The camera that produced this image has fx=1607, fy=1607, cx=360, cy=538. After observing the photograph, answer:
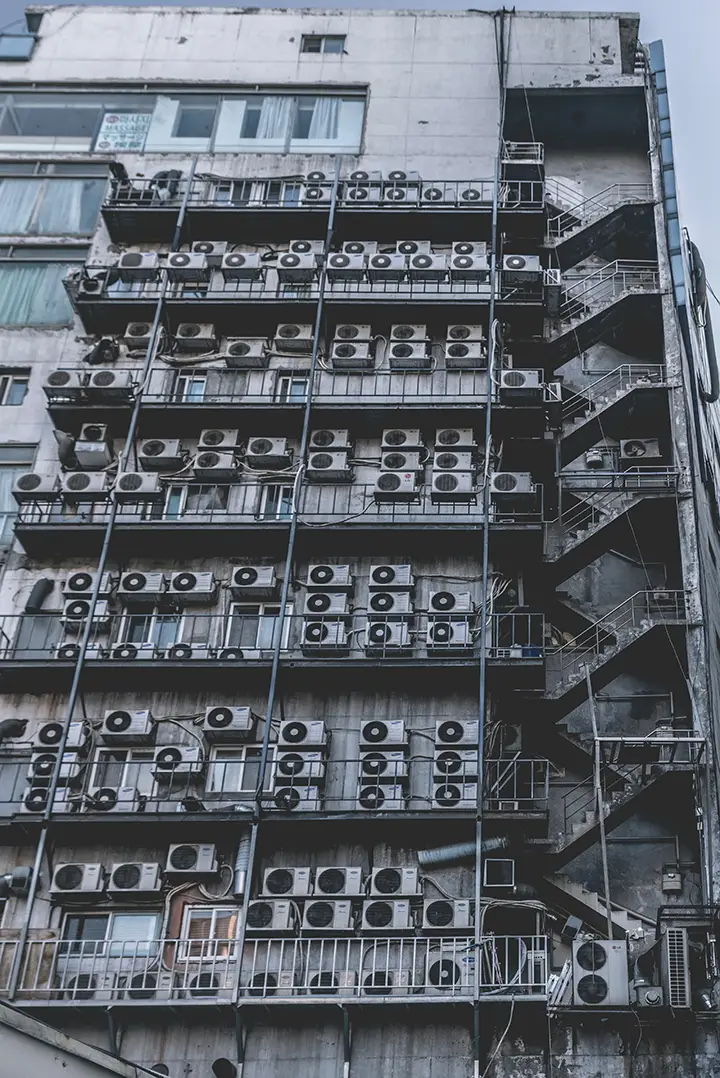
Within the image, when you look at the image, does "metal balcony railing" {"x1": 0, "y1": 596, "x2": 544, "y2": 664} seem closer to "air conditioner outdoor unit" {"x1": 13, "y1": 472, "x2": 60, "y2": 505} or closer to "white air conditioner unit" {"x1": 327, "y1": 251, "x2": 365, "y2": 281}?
"air conditioner outdoor unit" {"x1": 13, "y1": 472, "x2": 60, "y2": 505}

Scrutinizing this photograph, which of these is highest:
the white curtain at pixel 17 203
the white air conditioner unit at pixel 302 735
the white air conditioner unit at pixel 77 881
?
the white curtain at pixel 17 203

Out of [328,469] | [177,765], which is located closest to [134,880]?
[177,765]

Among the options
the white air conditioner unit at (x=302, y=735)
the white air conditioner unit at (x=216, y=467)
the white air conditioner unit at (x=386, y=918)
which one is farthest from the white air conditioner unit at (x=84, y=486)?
the white air conditioner unit at (x=386, y=918)

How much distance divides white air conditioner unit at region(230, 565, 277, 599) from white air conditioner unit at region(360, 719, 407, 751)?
353cm

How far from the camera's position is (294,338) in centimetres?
3497

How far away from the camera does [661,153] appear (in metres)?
37.8

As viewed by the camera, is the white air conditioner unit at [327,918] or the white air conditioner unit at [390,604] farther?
the white air conditioner unit at [390,604]

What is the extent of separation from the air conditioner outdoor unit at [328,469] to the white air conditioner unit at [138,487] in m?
3.04

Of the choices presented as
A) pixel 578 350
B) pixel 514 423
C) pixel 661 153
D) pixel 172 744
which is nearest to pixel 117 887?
pixel 172 744

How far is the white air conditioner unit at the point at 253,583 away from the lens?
3111 cm

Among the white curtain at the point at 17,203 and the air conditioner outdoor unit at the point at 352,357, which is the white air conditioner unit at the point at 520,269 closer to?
the air conditioner outdoor unit at the point at 352,357

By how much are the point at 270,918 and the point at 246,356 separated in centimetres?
1272

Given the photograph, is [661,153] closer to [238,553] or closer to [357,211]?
[357,211]

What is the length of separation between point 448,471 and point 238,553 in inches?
178
